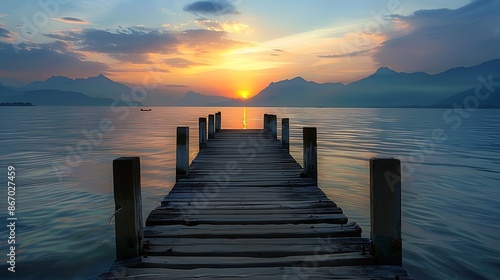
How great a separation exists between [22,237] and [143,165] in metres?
11.6

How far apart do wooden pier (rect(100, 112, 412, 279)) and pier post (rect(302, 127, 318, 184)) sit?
160 centimetres

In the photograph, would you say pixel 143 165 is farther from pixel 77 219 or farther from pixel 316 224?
pixel 316 224

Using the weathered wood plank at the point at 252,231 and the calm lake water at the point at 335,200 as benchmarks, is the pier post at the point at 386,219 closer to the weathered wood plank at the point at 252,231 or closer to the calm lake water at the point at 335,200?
the weathered wood plank at the point at 252,231

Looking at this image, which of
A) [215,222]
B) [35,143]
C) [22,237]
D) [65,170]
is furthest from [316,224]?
[35,143]

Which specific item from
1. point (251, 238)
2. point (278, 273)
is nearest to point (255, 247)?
point (251, 238)

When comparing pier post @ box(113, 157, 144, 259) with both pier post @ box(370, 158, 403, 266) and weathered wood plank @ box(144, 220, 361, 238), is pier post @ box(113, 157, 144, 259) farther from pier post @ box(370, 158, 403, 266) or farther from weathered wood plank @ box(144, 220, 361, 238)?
pier post @ box(370, 158, 403, 266)

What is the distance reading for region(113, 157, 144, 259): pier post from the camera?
142 inches

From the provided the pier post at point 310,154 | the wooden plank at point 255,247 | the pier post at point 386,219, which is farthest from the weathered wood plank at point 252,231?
the pier post at point 310,154

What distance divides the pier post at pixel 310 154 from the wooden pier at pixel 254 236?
5.25 ft

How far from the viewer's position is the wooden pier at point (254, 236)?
3.47 m

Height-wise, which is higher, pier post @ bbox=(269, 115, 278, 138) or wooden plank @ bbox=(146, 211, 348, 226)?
pier post @ bbox=(269, 115, 278, 138)

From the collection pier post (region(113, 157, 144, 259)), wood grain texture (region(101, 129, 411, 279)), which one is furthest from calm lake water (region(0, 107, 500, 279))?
wood grain texture (region(101, 129, 411, 279))

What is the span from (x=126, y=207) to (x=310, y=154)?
5.37 metres

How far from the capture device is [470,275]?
6.49 metres
